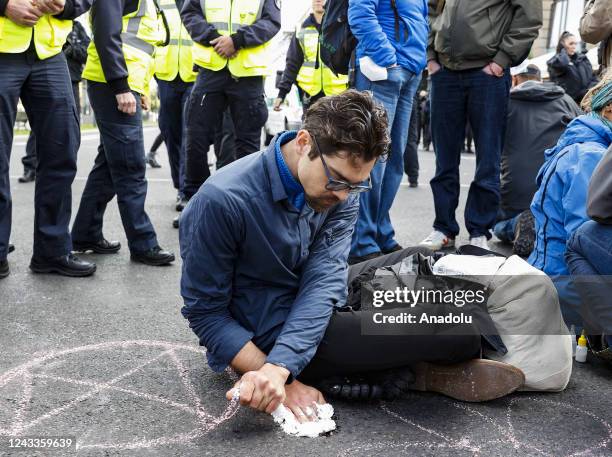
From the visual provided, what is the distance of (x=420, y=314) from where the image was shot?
2332mm

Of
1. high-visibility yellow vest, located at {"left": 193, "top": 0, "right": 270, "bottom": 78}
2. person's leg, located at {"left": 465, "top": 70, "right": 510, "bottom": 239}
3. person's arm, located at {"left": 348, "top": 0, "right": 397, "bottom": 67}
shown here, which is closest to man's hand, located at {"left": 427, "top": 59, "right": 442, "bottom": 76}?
person's leg, located at {"left": 465, "top": 70, "right": 510, "bottom": 239}

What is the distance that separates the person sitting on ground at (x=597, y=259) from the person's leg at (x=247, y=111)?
8.84ft

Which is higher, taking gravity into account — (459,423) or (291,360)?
(291,360)

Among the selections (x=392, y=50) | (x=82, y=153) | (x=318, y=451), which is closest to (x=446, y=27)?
(x=392, y=50)

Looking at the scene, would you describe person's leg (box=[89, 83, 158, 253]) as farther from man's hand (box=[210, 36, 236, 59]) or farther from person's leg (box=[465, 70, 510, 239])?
person's leg (box=[465, 70, 510, 239])

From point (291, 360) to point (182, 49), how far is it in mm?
4385

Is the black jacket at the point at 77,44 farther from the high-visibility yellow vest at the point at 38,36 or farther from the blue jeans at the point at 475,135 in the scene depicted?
the blue jeans at the point at 475,135

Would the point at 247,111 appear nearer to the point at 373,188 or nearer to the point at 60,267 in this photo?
the point at 373,188

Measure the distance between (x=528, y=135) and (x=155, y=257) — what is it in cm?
263

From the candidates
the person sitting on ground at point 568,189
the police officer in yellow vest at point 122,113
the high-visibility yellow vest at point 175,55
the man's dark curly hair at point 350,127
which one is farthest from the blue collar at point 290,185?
the high-visibility yellow vest at point 175,55

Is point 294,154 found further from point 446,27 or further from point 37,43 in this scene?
point 446,27

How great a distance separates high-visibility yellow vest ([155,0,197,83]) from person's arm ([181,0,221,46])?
889 millimetres

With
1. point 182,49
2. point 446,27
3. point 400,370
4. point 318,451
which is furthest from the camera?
point 182,49

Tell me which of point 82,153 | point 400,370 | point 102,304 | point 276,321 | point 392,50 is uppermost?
point 392,50
